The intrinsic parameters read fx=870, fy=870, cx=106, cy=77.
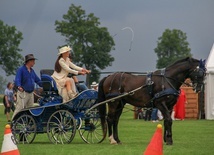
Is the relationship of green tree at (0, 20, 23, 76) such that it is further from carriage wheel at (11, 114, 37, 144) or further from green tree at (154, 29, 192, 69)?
carriage wheel at (11, 114, 37, 144)

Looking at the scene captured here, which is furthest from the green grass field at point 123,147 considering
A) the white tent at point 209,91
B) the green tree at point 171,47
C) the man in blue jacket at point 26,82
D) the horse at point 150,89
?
the green tree at point 171,47

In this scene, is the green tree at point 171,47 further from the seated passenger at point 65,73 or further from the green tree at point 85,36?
the seated passenger at point 65,73

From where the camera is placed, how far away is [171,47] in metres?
105

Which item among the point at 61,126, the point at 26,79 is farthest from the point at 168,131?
the point at 26,79

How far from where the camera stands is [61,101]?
19.4m

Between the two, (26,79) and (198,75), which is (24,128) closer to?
(26,79)

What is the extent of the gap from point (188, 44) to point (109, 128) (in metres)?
91.1

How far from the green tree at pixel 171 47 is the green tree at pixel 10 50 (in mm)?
17596

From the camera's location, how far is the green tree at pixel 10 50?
99.3m

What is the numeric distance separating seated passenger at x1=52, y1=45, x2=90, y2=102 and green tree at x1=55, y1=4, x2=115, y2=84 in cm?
6934

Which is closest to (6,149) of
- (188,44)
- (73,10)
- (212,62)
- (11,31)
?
(212,62)

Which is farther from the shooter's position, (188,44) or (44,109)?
(188,44)

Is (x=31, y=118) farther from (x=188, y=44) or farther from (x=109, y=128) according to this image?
(x=188, y=44)

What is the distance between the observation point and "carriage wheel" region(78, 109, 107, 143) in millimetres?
19734
